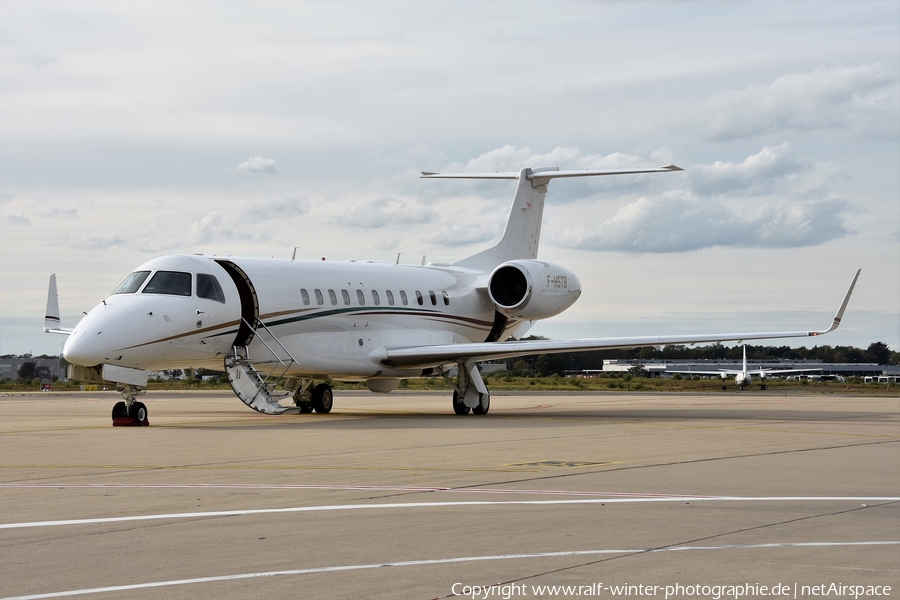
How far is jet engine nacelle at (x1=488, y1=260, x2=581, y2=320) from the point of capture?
1258 inches

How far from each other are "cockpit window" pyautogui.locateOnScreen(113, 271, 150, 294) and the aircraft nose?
6.60 ft

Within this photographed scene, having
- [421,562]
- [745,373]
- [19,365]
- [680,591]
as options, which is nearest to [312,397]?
[421,562]

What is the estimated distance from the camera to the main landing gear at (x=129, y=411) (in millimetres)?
23719

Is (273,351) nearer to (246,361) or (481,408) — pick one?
(246,361)

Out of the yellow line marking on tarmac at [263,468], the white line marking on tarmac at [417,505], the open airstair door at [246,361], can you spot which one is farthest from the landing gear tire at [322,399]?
the white line marking on tarmac at [417,505]

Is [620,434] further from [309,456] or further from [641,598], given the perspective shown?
[641,598]

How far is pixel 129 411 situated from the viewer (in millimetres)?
23984

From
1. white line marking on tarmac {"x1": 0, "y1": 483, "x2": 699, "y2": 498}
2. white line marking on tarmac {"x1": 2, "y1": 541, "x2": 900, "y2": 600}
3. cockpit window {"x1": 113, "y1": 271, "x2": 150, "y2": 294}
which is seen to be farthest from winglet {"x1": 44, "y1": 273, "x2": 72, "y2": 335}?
white line marking on tarmac {"x1": 2, "y1": 541, "x2": 900, "y2": 600}

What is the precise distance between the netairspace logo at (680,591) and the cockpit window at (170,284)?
18.7 meters

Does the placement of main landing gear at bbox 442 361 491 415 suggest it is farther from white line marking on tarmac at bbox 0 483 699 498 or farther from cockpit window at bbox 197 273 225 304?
white line marking on tarmac at bbox 0 483 699 498

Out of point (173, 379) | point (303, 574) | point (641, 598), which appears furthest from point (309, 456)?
point (173, 379)

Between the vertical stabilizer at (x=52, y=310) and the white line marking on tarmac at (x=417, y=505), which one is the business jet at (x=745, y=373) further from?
the white line marking on tarmac at (x=417, y=505)

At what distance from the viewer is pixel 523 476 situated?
521 inches

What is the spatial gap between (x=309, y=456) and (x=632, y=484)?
18.6 ft
